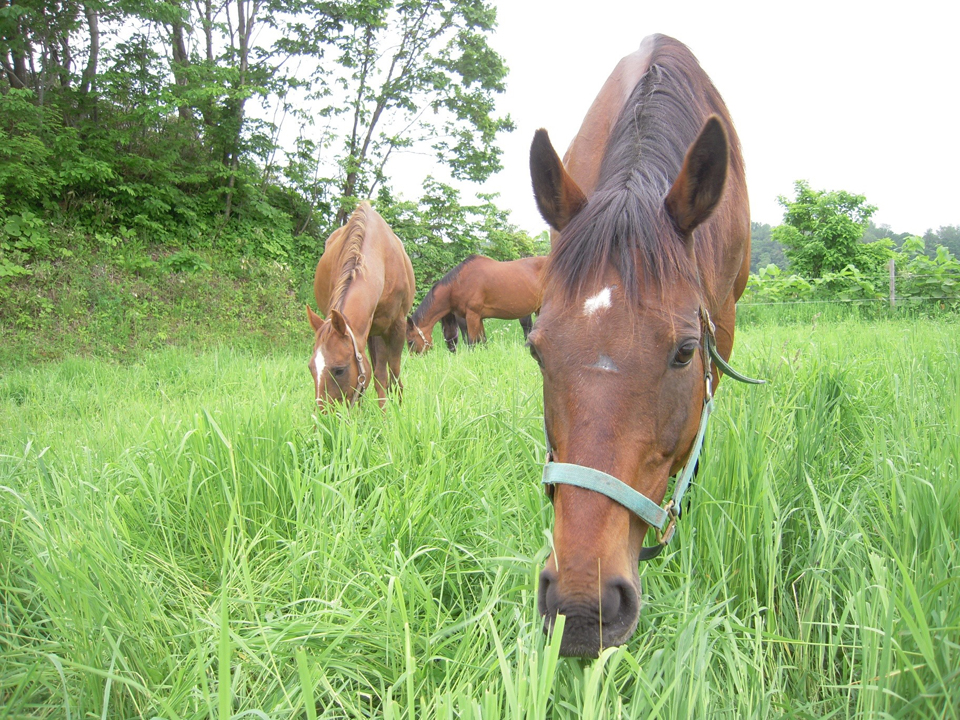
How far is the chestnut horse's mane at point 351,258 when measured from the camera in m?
4.70

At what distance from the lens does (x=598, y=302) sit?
1.43 metres

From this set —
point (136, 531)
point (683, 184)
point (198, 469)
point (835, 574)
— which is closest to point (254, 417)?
point (198, 469)

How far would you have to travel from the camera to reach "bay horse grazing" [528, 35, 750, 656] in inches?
47.0

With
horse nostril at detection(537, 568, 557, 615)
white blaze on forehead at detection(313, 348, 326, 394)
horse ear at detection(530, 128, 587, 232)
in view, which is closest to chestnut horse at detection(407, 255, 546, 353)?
white blaze on forehead at detection(313, 348, 326, 394)

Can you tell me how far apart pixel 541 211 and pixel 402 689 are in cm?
152

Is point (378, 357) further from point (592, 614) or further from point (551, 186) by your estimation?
point (592, 614)

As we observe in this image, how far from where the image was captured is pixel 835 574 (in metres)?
1.73

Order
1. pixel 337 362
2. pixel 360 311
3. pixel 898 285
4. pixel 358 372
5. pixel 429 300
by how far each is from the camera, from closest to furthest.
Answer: pixel 337 362
pixel 358 372
pixel 360 311
pixel 898 285
pixel 429 300

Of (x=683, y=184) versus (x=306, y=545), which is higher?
(x=683, y=184)

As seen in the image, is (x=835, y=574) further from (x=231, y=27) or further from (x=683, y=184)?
(x=231, y=27)

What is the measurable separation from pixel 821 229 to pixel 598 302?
795 inches

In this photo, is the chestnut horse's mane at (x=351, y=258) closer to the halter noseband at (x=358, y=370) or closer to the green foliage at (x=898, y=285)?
the halter noseband at (x=358, y=370)

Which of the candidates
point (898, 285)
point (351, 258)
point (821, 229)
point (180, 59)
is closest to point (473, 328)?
point (351, 258)

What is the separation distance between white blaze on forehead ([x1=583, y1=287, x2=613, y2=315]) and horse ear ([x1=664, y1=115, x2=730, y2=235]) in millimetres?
389
